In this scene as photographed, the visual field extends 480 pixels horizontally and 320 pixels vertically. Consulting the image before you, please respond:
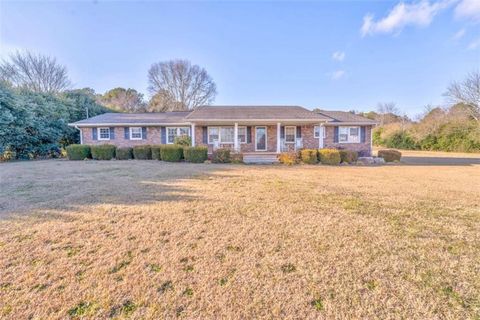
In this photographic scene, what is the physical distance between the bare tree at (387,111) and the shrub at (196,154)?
137 feet

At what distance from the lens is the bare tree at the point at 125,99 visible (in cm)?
3491

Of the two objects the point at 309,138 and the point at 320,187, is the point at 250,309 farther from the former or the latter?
the point at 309,138

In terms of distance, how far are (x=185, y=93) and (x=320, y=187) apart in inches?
1169

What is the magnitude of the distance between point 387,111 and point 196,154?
46.0 metres

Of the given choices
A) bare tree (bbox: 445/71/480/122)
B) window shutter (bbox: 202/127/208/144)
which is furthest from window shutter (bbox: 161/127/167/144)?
bare tree (bbox: 445/71/480/122)

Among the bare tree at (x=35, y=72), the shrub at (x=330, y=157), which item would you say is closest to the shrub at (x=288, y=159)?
the shrub at (x=330, y=157)

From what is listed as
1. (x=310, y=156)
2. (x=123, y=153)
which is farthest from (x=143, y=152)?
(x=310, y=156)

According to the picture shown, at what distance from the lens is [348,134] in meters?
16.2

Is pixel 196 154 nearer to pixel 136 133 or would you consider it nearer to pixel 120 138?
pixel 136 133

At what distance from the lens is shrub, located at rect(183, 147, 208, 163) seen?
12.1 m

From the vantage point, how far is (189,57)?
1256 inches

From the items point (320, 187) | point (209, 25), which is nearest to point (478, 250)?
point (320, 187)

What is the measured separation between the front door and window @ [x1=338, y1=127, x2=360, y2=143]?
17.8ft

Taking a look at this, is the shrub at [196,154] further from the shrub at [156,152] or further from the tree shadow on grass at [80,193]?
the tree shadow on grass at [80,193]
